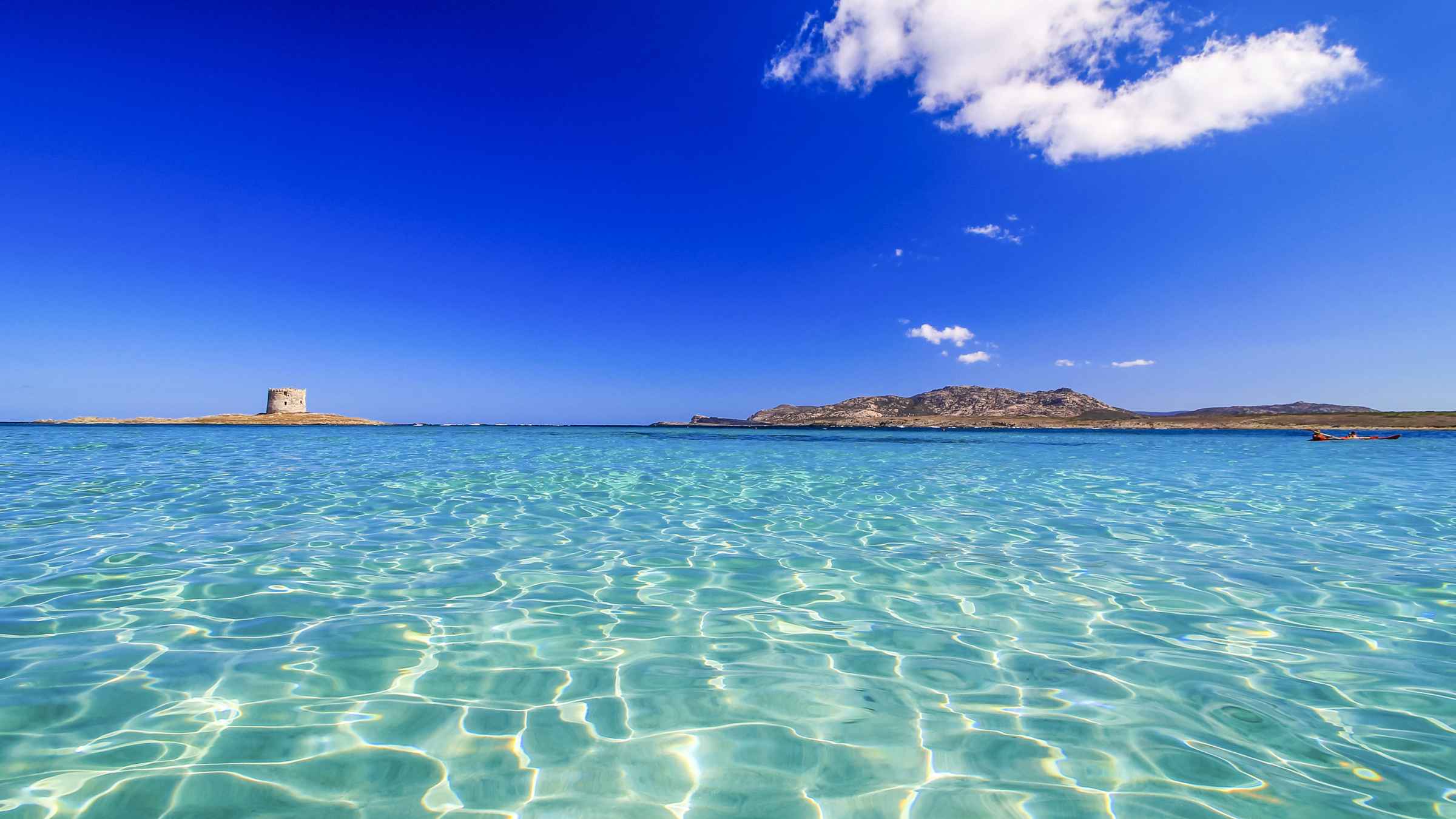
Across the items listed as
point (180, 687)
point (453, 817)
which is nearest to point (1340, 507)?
point (453, 817)

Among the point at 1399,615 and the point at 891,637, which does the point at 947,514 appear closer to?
the point at 1399,615

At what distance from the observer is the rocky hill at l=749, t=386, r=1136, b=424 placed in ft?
438

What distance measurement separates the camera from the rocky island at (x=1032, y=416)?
99.1 meters

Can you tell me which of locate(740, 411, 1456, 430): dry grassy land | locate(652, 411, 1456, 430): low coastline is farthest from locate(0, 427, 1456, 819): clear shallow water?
locate(740, 411, 1456, 430): dry grassy land

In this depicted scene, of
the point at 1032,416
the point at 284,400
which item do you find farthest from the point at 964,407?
the point at 284,400

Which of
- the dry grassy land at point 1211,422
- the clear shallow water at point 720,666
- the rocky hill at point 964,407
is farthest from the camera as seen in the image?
the rocky hill at point 964,407

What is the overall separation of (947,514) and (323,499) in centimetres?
1206

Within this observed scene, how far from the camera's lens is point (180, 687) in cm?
376

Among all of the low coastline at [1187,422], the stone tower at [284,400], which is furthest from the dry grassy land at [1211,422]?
the stone tower at [284,400]

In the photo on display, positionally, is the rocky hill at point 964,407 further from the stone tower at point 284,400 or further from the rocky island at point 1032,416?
the stone tower at point 284,400

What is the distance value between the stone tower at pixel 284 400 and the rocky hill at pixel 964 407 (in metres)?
106

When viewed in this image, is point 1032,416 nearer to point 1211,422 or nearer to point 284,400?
point 1211,422

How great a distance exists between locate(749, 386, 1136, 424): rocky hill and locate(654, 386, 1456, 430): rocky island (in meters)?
0.18

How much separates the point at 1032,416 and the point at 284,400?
150714 mm
